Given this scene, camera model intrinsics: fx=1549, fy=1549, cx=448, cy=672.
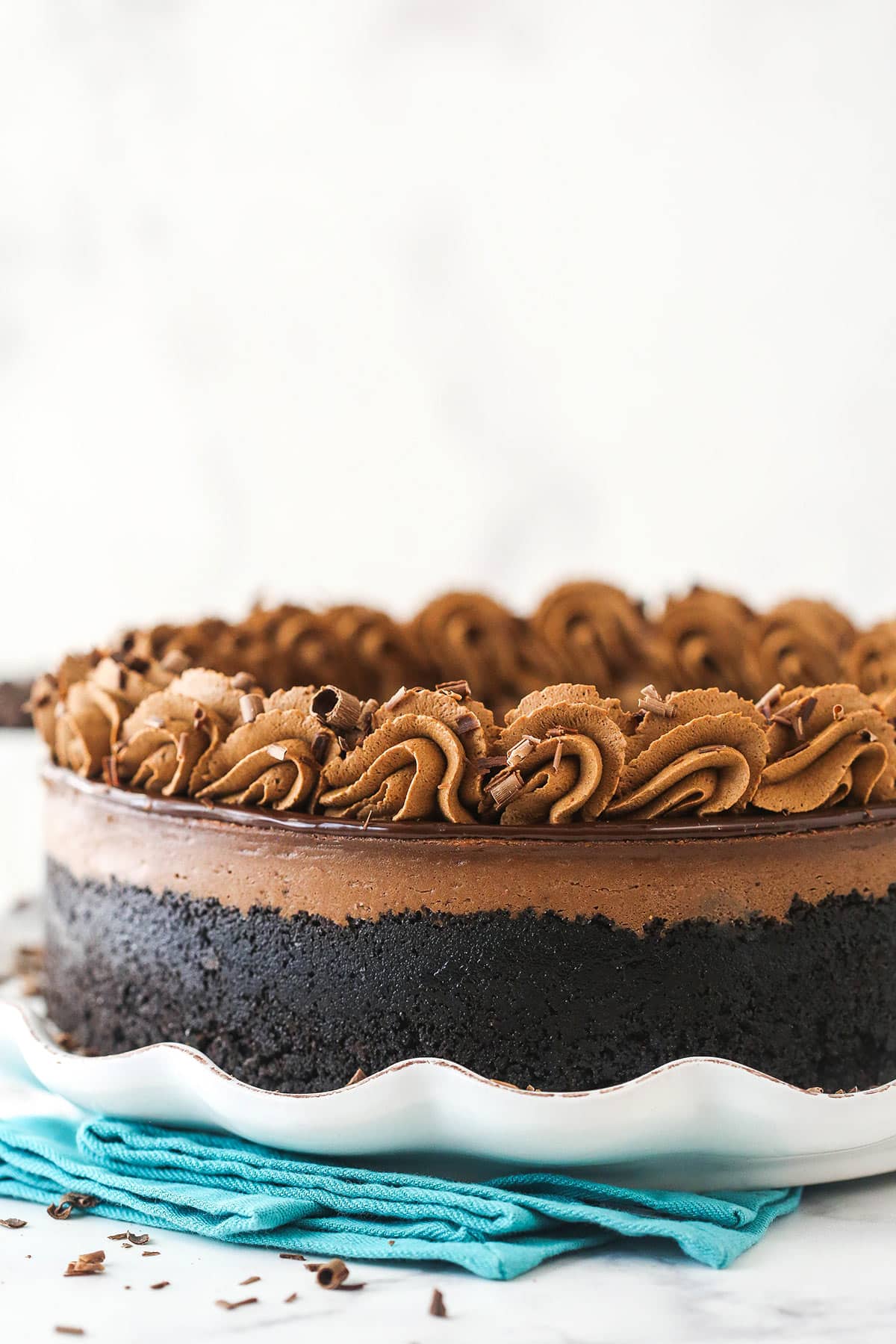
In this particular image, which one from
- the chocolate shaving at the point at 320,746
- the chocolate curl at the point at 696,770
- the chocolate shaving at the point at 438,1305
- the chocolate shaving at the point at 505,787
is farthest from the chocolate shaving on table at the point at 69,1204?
the chocolate curl at the point at 696,770

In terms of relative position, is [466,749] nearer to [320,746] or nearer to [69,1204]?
[320,746]

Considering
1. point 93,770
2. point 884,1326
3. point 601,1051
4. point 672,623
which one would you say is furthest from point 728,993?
point 672,623

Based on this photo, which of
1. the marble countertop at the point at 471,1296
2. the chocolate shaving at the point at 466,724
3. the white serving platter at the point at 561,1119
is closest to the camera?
the marble countertop at the point at 471,1296

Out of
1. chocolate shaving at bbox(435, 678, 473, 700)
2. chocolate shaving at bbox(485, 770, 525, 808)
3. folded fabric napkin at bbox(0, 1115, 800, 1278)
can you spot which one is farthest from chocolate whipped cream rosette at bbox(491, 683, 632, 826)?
folded fabric napkin at bbox(0, 1115, 800, 1278)

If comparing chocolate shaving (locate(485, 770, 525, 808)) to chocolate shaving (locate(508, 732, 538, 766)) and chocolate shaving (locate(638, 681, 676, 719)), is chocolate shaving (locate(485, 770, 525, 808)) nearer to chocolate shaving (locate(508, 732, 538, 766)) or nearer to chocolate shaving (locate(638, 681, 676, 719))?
chocolate shaving (locate(508, 732, 538, 766))

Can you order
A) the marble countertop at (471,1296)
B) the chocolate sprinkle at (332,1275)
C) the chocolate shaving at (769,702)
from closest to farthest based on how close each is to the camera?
1. the marble countertop at (471,1296)
2. the chocolate sprinkle at (332,1275)
3. the chocolate shaving at (769,702)

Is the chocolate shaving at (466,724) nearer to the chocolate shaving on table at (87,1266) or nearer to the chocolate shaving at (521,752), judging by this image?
the chocolate shaving at (521,752)

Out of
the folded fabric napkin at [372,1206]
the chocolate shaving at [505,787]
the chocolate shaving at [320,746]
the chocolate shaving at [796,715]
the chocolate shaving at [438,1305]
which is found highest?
the chocolate shaving at [796,715]

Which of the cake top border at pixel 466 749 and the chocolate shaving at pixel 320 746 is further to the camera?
the chocolate shaving at pixel 320 746
